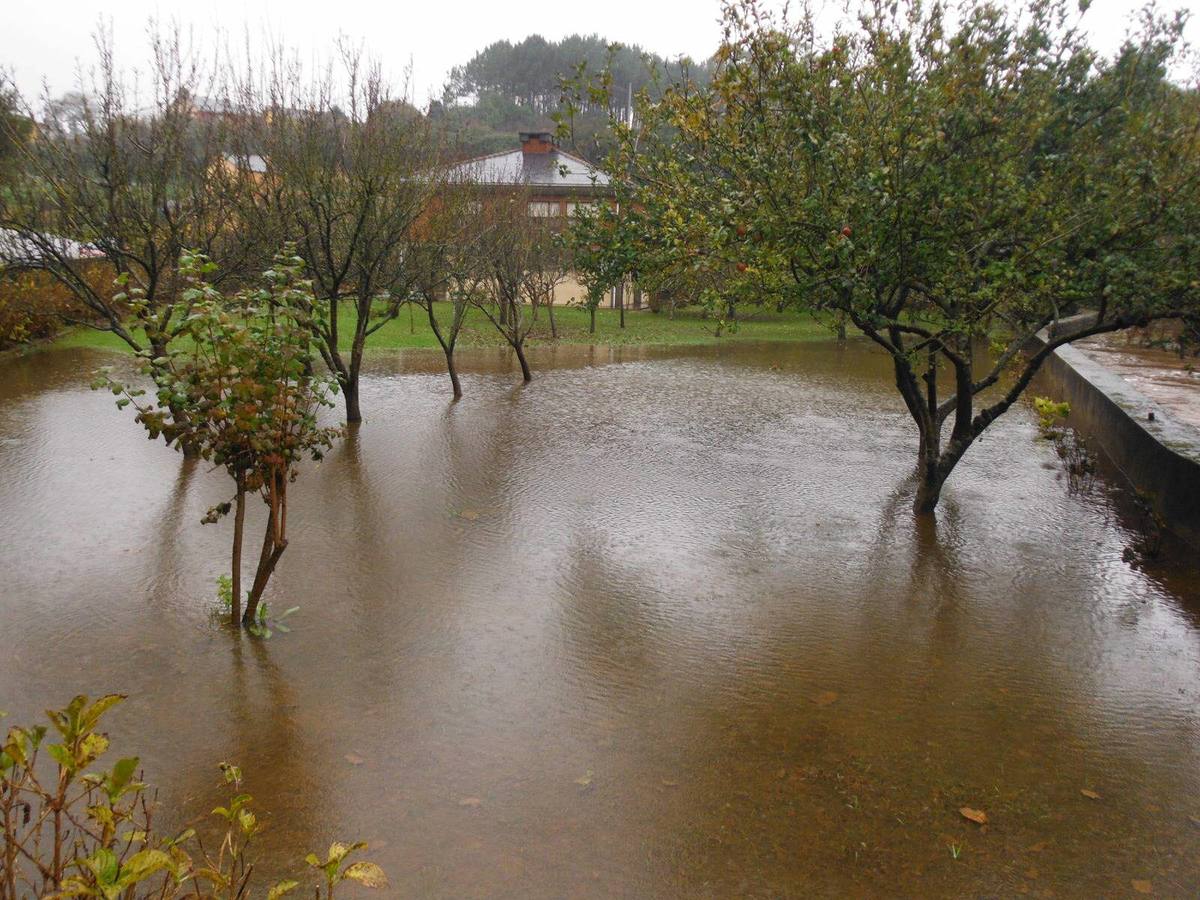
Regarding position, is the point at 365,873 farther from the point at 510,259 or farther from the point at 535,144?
the point at 535,144

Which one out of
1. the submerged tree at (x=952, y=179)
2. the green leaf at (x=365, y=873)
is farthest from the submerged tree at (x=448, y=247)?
the green leaf at (x=365, y=873)

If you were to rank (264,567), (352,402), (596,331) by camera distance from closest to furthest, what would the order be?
(264,567), (352,402), (596,331)

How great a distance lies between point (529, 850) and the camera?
364 cm

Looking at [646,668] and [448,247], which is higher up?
[448,247]

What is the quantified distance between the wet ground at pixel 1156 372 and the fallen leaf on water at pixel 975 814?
7.67 m

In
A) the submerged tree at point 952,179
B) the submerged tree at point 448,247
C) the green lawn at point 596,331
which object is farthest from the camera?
the green lawn at point 596,331

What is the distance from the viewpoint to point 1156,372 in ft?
50.7

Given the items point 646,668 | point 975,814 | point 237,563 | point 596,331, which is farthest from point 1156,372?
point 237,563

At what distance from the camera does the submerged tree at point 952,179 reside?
21.1 feet

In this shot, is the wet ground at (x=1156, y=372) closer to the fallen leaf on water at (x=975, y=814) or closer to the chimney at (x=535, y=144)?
the fallen leaf on water at (x=975, y=814)

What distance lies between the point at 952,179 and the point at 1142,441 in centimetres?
451

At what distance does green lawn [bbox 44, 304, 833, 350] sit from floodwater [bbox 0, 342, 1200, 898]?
11.4m

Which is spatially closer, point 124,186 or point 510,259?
point 124,186

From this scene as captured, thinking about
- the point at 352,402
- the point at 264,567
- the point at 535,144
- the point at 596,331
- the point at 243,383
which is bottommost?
the point at 264,567
